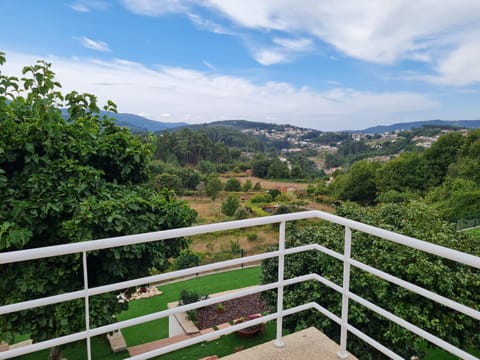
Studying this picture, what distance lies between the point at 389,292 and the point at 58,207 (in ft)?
13.5

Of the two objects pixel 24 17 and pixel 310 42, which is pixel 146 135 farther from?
pixel 310 42

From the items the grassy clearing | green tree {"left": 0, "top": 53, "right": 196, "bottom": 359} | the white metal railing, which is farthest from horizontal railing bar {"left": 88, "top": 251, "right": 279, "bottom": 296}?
the grassy clearing

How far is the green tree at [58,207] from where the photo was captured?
309cm

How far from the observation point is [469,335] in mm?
4828

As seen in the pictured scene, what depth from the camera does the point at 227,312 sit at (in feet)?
29.0

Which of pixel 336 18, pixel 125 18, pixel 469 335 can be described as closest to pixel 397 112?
pixel 336 18

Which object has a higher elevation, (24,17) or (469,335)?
(24,17)

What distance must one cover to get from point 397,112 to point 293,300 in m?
26.6

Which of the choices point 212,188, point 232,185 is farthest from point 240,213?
point 232,185

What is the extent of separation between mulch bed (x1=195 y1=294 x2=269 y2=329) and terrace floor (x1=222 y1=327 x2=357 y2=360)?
633cm

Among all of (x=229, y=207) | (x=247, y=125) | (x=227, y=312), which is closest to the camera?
(x=227, y=312)

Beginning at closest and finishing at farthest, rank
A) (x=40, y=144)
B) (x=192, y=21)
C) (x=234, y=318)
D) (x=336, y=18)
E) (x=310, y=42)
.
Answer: (x=40, y=144) < (x=234, y=318) < (x=336, y=18) < (x=192, y=21) < (x=310, y=42)

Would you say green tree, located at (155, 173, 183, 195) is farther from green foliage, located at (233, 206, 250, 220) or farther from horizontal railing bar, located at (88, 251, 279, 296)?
horizontal railing bar, located at (88, 251, 279, 296)

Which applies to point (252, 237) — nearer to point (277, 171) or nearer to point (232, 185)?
point (232, 185)
